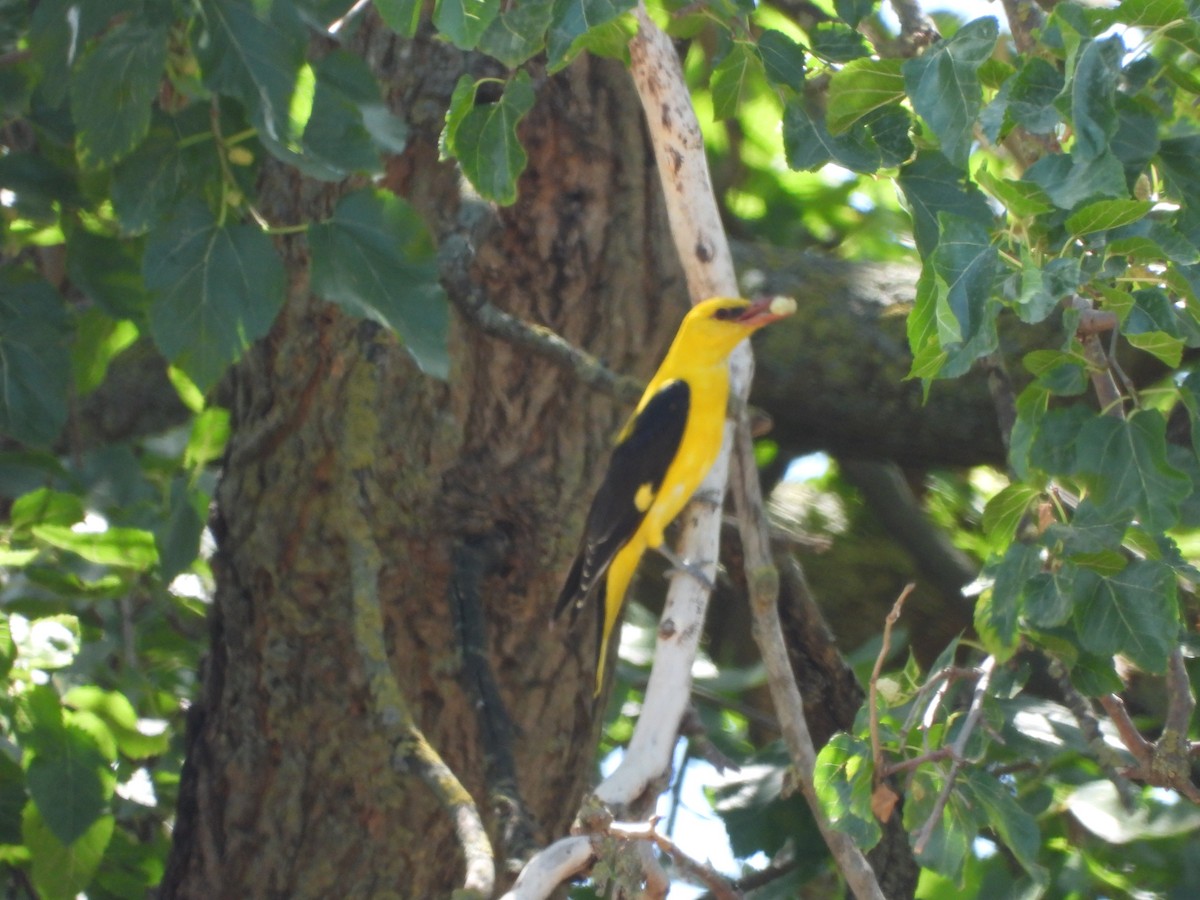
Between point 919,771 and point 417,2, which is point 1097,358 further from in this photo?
point 417,2

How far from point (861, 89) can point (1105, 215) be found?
0.42 m

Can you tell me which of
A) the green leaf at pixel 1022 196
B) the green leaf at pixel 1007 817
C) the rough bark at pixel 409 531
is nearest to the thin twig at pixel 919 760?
the green leaf at pixel 1007 817

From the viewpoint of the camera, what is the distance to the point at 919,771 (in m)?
2.06

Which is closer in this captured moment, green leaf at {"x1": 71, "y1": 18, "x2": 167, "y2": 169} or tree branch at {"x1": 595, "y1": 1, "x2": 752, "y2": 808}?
green leaf at {"x1": 71, "y1": 18, "x2": 167, "y2": 169}

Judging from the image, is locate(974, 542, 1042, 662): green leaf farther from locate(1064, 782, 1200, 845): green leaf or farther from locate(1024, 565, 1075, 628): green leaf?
locate(1064, 782, 1200, 845): green leaf

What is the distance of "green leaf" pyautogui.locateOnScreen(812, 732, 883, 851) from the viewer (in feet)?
6.09

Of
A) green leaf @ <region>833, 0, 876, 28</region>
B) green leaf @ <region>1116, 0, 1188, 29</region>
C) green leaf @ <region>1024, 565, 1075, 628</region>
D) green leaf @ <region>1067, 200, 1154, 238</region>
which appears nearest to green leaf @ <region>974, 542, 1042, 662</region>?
green leaf @ <region>1024, 565, 1075, 628</region>

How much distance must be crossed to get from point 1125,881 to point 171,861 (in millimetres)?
1745

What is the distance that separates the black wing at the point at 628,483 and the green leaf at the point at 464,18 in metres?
1.31

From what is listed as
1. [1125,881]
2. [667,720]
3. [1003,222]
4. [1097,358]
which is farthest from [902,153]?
[1125,881]

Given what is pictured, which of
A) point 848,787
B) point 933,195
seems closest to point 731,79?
point 933,195

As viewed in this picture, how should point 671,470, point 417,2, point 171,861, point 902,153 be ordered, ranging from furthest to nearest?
1. point 671,470
2. point 171,861
3. point 902,153
4. point 417,2

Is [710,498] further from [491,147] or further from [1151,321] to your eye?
[1151,321]

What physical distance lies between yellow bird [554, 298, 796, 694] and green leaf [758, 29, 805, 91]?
0.74m
